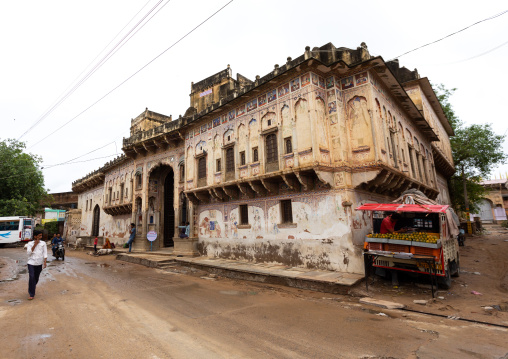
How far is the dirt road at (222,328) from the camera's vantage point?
407 centimetres

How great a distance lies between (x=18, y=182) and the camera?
32156 millimetres

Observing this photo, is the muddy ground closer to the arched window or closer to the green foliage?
the arched window

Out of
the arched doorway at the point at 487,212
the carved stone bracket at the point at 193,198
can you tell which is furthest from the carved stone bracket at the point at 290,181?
the arched doorway at the point at 487,212

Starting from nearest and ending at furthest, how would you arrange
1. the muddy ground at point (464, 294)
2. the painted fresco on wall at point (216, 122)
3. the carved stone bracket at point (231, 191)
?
the muddy ground at point (464, 294), the carved stone bracket at point (231, 191), the painted fresco on wall at point (216, 122)

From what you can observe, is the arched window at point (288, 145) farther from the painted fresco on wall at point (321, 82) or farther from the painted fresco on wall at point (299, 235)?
the painted fresco on wall at point (321, 82)

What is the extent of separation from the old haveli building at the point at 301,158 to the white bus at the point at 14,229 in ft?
78.6

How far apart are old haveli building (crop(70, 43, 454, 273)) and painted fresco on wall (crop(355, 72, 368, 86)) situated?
0.04m

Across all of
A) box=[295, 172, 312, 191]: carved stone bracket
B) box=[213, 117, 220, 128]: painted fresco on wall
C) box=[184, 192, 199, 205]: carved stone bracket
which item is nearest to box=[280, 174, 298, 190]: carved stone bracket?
box=[295, 172, 312, 191]: carved stone bracket

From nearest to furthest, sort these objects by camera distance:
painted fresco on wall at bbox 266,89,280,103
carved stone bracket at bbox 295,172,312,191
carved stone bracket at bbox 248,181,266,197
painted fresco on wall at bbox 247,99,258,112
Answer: carved stone bracket at bbox 295,172,312,191 < painted fresco on wall at bbox 266,89,280,103 < carved stone bracket at bbox 248,181,266,197 < painted fresco on wall at bbox 247,99,258,112

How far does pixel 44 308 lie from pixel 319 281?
293 inches

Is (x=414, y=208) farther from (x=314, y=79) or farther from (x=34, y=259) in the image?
(x=34, y=259)

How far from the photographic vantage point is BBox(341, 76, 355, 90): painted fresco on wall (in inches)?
436

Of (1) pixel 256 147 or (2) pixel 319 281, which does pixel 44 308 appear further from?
(1) pixel 256 147

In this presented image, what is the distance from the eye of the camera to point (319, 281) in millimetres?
8406
